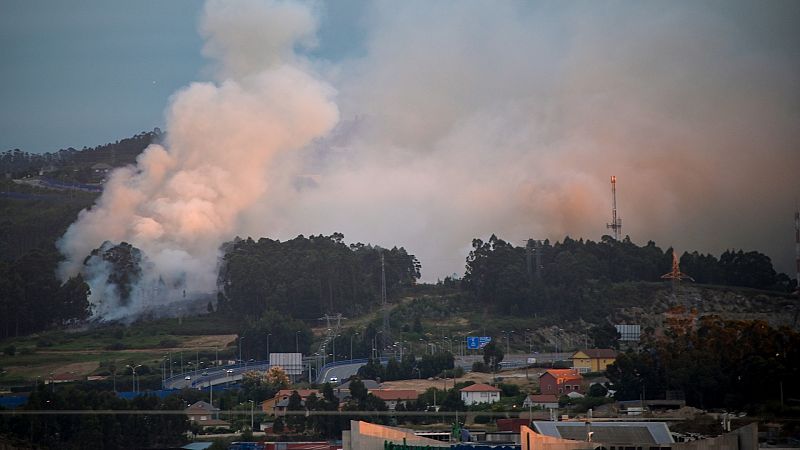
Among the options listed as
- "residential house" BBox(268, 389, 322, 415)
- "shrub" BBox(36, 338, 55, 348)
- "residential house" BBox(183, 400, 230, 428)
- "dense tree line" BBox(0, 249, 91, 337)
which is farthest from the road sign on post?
"dense tree line" BBox(0, 249, 91, 337)

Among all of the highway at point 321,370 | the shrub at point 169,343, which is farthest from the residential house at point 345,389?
the shrub at point 169,343

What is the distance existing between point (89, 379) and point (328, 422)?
17149 millimetres

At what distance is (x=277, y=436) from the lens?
2034 inches

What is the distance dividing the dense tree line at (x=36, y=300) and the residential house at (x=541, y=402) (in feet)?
104

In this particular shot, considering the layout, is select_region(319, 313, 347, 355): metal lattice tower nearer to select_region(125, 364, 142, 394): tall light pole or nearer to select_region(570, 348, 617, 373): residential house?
select_region(125, 364, 142, 394): tall light pole

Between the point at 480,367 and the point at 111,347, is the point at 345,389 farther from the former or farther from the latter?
the point at 111,347

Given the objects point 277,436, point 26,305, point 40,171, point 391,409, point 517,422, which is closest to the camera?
point 517,422

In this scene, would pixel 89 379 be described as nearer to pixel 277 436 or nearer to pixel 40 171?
pixel 277 436

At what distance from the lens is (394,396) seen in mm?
58281

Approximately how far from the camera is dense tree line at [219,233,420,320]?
82.4 meters

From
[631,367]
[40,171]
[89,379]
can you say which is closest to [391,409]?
[631,367]

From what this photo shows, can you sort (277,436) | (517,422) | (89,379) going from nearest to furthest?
(517,422)
(277,436)
(89,379)

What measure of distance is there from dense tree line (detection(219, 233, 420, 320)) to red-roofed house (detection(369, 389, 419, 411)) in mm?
21924

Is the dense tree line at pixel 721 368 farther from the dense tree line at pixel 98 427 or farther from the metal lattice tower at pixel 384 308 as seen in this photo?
the metal lattice tower at pixel 384 308
